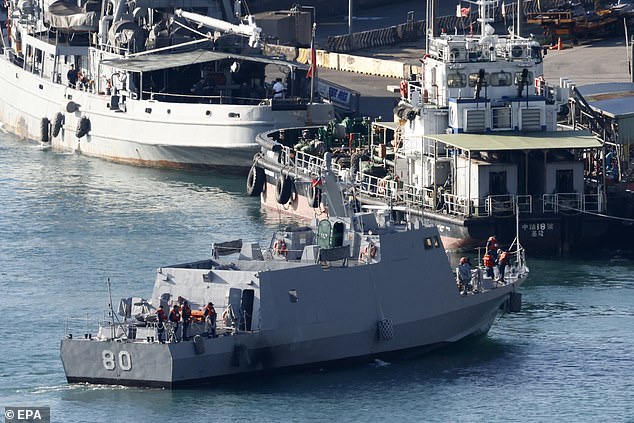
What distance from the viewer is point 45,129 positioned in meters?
87.9

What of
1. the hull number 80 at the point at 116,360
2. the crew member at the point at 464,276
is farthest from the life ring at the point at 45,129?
the hull number 80 at the point at 116,360

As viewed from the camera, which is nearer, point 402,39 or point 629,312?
point 629,312

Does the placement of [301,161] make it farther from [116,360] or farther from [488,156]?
[116,360]

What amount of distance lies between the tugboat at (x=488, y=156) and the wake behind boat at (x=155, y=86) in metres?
12.3

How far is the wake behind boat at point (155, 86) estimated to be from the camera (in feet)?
252

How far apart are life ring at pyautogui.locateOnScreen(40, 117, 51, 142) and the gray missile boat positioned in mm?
41930

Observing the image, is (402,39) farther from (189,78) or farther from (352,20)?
(189,78)

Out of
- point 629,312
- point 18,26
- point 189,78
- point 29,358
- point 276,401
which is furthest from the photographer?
point 18,26

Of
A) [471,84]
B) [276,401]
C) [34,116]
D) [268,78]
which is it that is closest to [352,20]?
[268,78]

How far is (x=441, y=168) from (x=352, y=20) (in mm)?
42886

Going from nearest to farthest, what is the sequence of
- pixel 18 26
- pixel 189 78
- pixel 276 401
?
pixel 276 401
pixel 189 78
pixel 18 26

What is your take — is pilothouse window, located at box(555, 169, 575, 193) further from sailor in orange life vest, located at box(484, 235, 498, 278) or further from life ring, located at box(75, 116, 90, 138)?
life ring, located at box(75, 116, 90, 138)

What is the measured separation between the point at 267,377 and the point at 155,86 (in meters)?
38.7

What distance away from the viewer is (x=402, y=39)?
326ft
